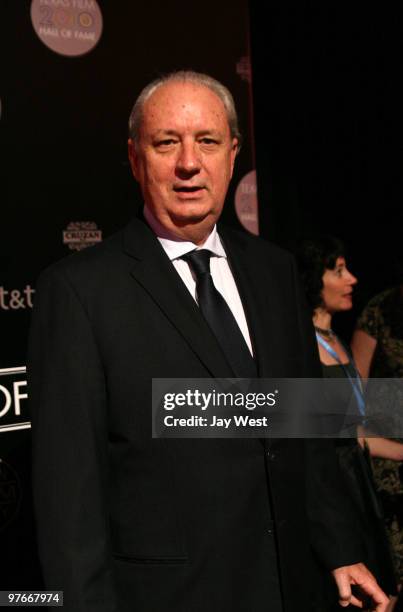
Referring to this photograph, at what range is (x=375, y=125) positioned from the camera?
3.83 meters

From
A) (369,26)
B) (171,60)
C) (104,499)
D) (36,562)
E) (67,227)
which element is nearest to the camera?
(104,499)

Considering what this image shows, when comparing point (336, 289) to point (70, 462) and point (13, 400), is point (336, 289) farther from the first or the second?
point (70, 462)

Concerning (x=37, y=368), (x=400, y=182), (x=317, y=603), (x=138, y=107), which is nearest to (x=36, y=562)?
(x=317, y=603)

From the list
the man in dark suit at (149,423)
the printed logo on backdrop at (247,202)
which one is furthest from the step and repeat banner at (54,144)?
the man in dark suit at (149,423)

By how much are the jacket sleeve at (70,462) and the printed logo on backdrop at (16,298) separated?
1.12 m

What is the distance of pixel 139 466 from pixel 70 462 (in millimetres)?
144

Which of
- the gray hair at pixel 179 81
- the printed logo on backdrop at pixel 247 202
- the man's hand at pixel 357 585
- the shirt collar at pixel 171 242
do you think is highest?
the printed logo on backdrop at pixel 247 202

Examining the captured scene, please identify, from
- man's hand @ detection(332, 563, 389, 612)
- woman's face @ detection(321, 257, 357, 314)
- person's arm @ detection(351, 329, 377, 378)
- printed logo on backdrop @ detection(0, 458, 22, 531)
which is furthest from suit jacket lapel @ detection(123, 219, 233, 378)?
person's arm @ detection(351, 329, 377, 378)

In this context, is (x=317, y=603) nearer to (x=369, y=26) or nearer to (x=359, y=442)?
(x=359, y=442)

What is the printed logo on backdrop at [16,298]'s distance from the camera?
2395 millimetres

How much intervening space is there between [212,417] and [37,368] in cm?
38

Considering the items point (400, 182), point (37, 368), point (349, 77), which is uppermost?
point (349, 77)

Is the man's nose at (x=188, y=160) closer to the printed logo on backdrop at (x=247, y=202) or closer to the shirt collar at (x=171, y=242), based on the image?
the shirt collar at (x=171, y=242)

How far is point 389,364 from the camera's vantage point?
299 centimetres
